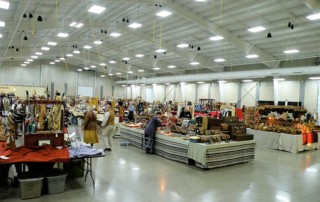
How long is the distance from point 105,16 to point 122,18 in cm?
77

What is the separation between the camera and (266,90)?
52.0 ft

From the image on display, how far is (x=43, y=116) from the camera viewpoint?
17.3 feet

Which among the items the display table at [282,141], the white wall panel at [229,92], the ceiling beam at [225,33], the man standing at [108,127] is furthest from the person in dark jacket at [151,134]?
the white wall panel at [229,92]

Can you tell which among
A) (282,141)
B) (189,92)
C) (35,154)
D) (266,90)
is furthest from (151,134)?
(189,92)

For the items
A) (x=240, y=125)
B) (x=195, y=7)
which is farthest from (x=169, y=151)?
(x=195, y=7)

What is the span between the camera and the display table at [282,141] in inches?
351

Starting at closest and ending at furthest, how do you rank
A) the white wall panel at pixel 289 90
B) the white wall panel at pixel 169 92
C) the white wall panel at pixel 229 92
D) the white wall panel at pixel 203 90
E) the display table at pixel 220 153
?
the display table at pixel 220 153, the white wall panel at pixel 289 90, the white wall panel at pixel 229 92, the white wall panel at pixel 203 90, the white wall panel at pixel 169 92

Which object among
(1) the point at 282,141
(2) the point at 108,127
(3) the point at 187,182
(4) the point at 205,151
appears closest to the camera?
(3) the point at 187,182

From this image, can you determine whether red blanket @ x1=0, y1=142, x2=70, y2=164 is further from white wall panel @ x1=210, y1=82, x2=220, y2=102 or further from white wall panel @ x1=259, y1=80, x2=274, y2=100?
white wall panel @ x1=210, y1=82, x2=220, y2=102

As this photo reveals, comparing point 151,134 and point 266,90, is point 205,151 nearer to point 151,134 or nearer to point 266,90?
point 151,134

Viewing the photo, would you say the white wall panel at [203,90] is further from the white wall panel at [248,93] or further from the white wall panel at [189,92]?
the white wall panel at [248,93]

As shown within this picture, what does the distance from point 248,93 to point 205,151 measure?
11829 millimetres

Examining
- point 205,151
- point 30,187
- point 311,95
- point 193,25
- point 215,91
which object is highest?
point 193,25

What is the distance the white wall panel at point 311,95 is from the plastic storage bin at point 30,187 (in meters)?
13.5
